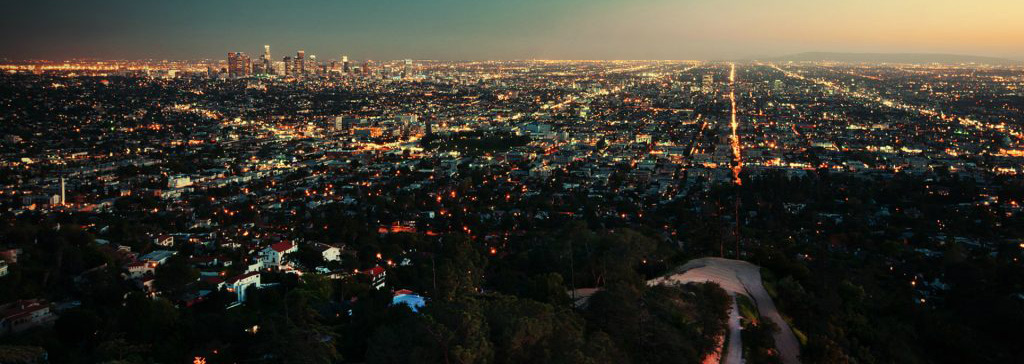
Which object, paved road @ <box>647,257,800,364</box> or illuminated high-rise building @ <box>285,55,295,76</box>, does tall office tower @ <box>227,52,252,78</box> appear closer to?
illuminated high-rise building @ <box>285,55,295,76</box>

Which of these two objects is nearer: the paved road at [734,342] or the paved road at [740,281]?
the paved road at [734,342]

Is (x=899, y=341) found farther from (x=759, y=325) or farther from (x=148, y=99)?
(x=148, y=99)

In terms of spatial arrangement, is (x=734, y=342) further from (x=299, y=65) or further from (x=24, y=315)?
(x=299, y=65)

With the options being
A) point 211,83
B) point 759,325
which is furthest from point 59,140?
point 211,83

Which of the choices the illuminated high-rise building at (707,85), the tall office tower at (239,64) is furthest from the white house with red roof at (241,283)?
the tall office tower at (239,64)

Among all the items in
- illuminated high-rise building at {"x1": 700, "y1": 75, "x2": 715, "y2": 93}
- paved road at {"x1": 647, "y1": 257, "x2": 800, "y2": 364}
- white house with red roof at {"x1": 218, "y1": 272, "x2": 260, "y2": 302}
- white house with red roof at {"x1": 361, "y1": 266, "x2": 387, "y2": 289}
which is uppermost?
illuminated high-rise building at {"x1": 700, "y1": 75, "x2": 715, "y2": 93}

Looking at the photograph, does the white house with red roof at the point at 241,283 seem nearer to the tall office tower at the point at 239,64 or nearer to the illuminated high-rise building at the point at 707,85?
the illuminated high-rise building at the point at 707,85

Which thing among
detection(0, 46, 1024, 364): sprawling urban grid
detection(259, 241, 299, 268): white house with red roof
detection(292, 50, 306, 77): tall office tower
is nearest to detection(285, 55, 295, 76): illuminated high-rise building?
detection(292, 50, 306, 77): tall office tower
